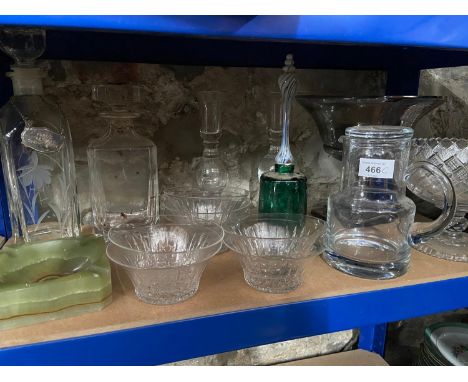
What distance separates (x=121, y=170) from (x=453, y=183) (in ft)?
1.85

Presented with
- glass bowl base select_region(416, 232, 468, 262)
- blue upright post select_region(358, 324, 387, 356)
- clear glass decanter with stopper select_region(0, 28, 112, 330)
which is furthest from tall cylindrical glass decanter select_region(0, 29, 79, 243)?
blue upright post select_region(358, 324, 387, 356)

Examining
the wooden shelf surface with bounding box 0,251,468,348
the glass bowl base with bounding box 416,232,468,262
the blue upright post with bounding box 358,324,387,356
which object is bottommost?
the blue upright post with bounding box 358,324,387,356

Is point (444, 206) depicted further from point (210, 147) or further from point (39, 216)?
point (39, 216)

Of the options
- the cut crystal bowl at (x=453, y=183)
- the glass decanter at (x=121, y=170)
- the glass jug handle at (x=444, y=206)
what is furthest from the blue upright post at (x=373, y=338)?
the glass decanter at (x=121, y=170)

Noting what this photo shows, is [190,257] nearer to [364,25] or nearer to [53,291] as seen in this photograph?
[53,291]

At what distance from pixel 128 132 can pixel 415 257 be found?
0.50 m

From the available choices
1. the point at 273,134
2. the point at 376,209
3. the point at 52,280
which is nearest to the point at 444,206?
the point at 376,209

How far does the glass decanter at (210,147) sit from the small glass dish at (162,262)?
150 millimetres

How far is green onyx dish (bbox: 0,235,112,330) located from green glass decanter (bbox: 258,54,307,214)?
260 mm

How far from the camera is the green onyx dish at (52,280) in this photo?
39 cm

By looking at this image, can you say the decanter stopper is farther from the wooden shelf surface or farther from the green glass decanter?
the wooden shelf surface

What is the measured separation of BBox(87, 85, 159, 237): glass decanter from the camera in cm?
64

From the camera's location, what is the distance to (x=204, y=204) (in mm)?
617
